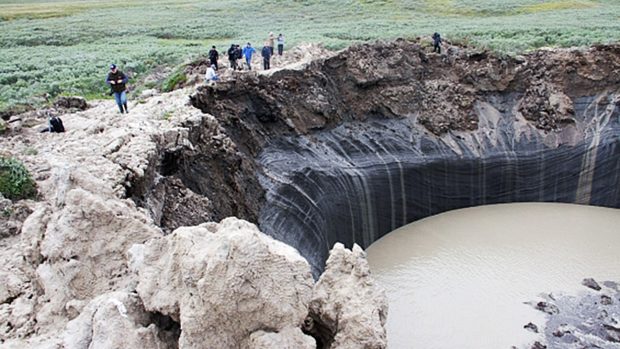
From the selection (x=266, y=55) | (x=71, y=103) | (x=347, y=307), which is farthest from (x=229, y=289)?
(x=266, y=55)

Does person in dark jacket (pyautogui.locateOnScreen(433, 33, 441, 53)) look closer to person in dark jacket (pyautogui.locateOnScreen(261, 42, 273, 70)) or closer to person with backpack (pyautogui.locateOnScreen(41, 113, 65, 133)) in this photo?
person in dark jacket (pyautogui.locateOnScreen(261, 42, 273, 70))

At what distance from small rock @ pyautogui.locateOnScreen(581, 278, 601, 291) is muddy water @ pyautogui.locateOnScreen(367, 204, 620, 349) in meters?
0.24

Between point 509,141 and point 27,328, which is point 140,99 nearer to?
point 27,328

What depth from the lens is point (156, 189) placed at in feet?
39.3

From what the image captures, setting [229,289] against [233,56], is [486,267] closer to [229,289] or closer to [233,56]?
[233,56]

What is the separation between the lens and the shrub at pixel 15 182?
1130cm

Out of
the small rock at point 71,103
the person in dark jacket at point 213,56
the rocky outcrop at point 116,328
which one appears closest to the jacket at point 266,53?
the person in dark jacket at point 213,56

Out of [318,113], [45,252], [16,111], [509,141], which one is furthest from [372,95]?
[45,252]

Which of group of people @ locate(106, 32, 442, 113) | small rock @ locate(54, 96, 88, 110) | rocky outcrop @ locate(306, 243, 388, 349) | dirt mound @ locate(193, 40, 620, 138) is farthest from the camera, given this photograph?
dirt mound @ locate(193, 40, 620, 138)

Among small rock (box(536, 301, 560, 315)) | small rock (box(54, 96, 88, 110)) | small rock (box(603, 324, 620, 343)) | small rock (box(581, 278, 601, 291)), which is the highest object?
small rock (box(54, 96, 88, 110))

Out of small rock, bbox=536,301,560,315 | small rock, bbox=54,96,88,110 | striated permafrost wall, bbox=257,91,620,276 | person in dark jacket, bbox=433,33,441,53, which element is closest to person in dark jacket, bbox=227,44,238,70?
striated permafrost wall, bbox=257,91,620,276

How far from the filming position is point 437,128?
2500 centimetres

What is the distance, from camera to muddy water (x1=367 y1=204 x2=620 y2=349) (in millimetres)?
16312

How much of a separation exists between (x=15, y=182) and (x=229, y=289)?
7460 mm
